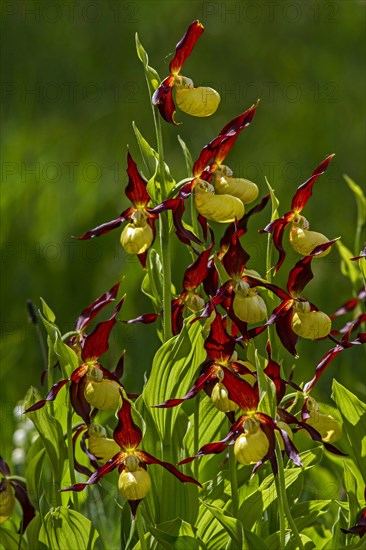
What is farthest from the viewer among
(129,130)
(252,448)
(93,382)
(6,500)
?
(129,130)

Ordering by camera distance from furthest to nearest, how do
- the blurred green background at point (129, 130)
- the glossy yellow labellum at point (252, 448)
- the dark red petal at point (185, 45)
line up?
the blurred green background at point (129, 130) < the dark red petal at point (185, 45) < the glossy yellow labellum at point (252, 448)

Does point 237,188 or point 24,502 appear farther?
point 24,502

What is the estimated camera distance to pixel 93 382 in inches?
34.5

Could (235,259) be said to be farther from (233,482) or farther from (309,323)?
(233,482)

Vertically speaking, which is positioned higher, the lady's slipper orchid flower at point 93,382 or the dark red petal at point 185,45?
the dark red petal at point 185,45

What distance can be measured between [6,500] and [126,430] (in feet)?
0.85

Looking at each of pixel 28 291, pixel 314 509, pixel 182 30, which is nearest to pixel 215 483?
pixel 314 509

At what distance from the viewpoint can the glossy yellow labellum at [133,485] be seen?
801 millimetres

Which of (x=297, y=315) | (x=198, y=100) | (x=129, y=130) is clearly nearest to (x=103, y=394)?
(x=297, y=315)

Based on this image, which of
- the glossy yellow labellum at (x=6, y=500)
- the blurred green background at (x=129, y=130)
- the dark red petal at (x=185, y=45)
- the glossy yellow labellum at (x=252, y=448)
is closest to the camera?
the glossy yellow labellum at (x=252, y=448)

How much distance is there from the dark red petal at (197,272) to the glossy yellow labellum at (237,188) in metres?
0.06

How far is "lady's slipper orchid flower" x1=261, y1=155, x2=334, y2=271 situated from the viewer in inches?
34.4

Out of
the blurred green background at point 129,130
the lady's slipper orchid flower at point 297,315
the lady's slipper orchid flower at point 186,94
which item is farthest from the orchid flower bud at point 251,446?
the blurred green background at point 129,130

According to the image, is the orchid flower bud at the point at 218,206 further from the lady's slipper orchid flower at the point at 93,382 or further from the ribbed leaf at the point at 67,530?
the ribbed leaf at the point at 67,530
